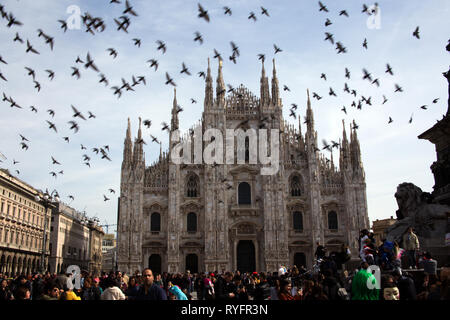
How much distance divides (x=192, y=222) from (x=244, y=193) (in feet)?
16.8

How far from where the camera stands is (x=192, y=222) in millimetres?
38781

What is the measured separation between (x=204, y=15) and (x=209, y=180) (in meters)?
28.8

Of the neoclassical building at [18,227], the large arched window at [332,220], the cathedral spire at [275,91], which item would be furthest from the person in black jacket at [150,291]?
the cathedral spire at [275,91]

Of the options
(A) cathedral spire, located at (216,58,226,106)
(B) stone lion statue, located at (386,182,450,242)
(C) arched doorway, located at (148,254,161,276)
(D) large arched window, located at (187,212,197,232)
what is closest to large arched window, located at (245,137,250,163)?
(A) cathedral spire, located at (216,58,226,106)

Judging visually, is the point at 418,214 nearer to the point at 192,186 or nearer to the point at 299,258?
the point at 299,258

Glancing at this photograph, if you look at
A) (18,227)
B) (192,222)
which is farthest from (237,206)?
(18,227)

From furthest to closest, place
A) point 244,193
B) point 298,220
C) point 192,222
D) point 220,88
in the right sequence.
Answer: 1. point 220,88
2. point 244,193
3. point 298,220
4. point 192,222

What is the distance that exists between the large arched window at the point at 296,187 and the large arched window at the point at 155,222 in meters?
11.7

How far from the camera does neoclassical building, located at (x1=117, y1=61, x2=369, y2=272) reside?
122 feet

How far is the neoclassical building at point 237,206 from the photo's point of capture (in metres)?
37.3

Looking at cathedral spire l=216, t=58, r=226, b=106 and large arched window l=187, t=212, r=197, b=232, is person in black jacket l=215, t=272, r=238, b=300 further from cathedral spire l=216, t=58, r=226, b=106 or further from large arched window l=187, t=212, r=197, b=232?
cathedral spire l=216, t=58, r=226, b=106

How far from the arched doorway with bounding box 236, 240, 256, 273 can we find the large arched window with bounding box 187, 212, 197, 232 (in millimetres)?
4091
